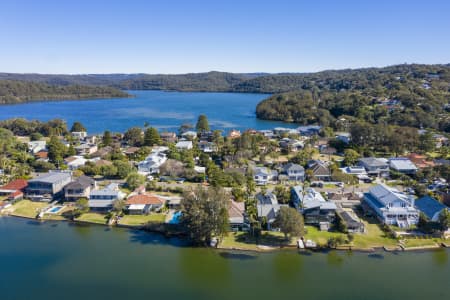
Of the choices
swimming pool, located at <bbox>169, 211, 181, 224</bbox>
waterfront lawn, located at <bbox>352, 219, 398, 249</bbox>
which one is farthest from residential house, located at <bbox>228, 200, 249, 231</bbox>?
waterfront lawn, located at <bbox>352, 219, 398, 249</bbox>

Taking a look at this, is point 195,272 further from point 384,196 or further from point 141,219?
point 384,196

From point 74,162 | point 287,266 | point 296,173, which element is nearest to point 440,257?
point 287,266

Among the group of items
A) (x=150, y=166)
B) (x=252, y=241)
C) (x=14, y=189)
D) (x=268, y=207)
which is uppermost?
(x=150, y=166)

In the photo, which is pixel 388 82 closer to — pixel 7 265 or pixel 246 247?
pixel 246 247

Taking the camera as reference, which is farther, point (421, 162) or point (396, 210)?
point (421, 162)

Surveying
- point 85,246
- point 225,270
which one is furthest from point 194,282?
point 85,246

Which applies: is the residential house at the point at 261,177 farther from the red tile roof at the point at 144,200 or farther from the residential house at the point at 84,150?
the residential house at the point at 84,150

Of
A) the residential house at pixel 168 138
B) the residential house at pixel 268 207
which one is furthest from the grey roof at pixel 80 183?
the residential house at pixel 168 138
